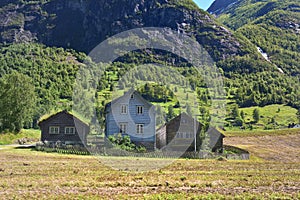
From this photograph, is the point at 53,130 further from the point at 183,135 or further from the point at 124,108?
the point at 183,135

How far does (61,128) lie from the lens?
67938mm

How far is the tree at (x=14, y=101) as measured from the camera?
80438 mm

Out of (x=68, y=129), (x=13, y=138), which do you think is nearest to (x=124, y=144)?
(x=68, y=129)

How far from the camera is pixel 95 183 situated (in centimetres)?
2373

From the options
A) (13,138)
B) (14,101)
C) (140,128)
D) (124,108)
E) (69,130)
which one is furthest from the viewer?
(14,101)

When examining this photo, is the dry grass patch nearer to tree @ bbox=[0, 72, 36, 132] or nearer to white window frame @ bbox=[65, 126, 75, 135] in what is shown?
white window frame @ bbox=[65, 126, 75, 135]

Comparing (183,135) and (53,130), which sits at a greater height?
(53,130)

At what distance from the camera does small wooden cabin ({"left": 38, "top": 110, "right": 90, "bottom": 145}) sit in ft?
222

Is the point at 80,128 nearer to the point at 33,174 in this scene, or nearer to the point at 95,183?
the point at 33,174

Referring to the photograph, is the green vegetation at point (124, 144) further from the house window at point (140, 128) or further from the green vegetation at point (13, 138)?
the green vegetation at point (13, 138)

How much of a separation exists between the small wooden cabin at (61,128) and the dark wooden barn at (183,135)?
12.3m

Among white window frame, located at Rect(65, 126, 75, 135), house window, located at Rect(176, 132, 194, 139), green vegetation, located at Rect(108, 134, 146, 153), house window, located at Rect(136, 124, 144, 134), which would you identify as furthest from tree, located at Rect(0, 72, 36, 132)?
Answer: house window, located at Rect(176, 132, 194, 139)

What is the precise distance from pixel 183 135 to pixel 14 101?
1347 inches

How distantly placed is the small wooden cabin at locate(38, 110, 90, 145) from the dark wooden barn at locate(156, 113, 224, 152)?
40.2ft
